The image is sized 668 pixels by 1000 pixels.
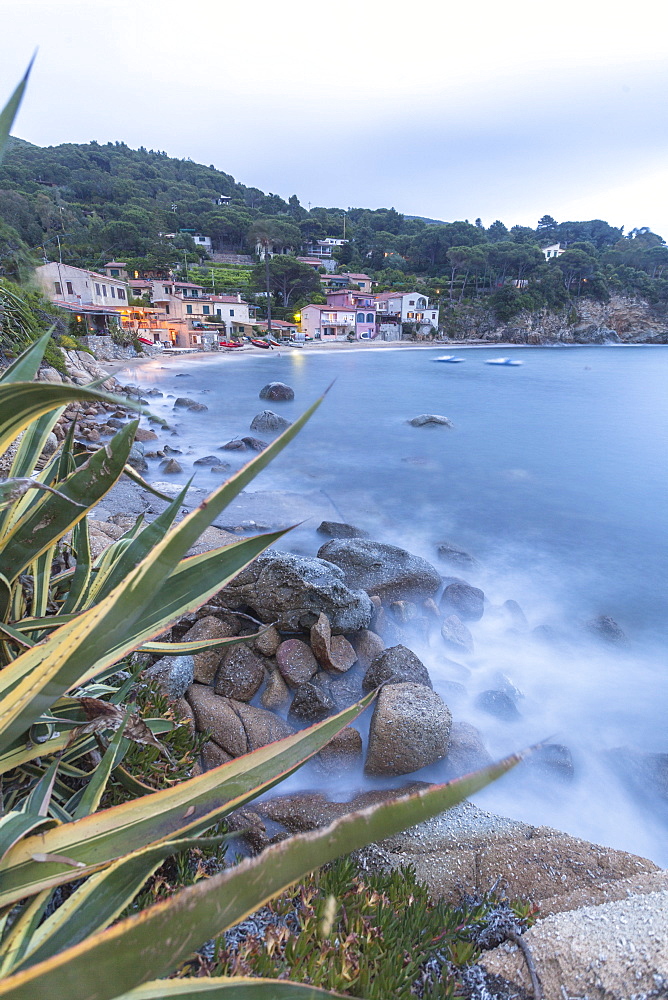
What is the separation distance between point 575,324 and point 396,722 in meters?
71.3

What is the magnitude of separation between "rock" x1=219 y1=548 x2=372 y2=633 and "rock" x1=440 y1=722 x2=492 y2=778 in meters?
1.26

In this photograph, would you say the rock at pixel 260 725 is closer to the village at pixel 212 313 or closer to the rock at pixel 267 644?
the rock at pixel 267 644

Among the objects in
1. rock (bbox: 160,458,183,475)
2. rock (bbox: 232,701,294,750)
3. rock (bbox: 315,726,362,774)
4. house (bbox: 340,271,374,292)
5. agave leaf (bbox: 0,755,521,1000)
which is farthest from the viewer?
house (bbox: 340,271,374,292)

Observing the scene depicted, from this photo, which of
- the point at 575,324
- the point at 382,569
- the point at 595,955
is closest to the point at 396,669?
the point at 382,569

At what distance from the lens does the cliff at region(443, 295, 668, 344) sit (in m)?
60.5

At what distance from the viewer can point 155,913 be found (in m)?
0.52

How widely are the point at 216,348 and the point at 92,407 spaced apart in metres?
30.9

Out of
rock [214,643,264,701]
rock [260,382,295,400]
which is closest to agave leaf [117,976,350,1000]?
rock [214,643,264,701]

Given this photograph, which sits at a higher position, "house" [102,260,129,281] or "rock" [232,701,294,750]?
"house" [102,260,129,281]

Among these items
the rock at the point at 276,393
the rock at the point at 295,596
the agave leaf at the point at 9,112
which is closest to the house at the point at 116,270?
the rock at the point at 276,393

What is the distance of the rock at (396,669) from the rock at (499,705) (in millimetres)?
800

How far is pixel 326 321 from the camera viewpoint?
50.1 m

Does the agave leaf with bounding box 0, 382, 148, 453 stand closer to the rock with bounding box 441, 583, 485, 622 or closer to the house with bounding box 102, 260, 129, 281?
the rock with bounding box 441, 583, 485, 622

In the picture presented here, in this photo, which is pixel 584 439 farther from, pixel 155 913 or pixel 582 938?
pixel 155 913
